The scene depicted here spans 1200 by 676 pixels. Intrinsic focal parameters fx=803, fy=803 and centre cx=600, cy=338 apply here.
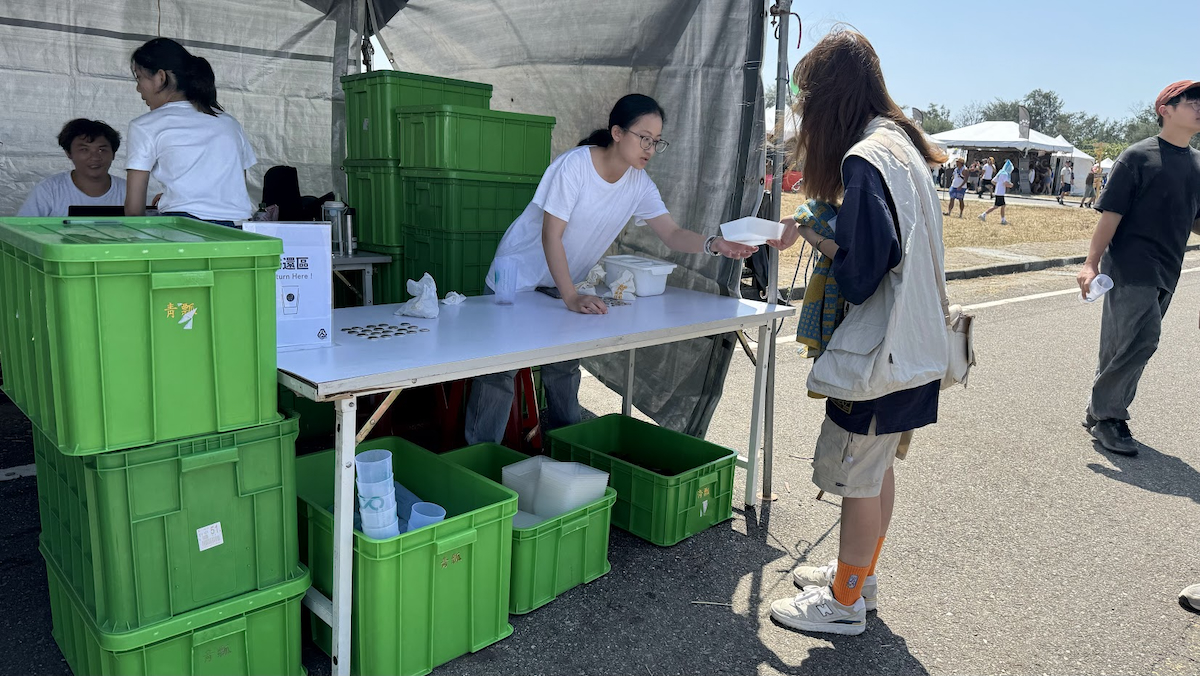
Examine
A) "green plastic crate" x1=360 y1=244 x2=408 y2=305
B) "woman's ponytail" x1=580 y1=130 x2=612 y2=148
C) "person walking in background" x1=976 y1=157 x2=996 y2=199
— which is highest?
"person walking in background" x1=976 y1=157 x2=996 y2=199

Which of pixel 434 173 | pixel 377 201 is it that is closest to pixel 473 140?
pixel 434 173

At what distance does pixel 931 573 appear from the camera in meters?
3.04

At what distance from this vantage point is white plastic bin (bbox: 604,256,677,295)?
352 cm

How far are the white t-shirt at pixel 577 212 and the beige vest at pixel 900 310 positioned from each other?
1200 mm

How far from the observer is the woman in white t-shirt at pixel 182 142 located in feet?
9.62

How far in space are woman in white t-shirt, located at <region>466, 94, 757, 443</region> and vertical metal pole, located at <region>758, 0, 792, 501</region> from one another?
0.69 feet

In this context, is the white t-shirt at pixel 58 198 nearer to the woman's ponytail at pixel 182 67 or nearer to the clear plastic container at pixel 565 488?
the woman's ponytail at pixel 182 67

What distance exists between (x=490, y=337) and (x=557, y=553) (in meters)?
0.76

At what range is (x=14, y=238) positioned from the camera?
186 centimetres

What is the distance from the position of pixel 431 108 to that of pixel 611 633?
8.42ft

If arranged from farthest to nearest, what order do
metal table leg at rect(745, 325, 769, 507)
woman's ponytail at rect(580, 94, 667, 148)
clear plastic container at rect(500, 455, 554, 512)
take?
metal table leg at rect(745, 325, 769, 507) → woman's ponytail at rect(580, 94, 667, 148) → clear plastic container at rect(500, 455, 554, 512)

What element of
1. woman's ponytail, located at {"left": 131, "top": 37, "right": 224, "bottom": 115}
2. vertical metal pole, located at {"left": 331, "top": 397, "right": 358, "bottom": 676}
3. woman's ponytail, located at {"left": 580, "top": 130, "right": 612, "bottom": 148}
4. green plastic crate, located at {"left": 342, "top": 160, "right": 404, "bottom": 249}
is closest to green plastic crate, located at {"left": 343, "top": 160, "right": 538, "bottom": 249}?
green plastic crate, located at {"left": 342, "top": 160, "right": 404, "bottom": 249}

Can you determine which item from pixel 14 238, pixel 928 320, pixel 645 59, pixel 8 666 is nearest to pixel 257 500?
pixel 14 238

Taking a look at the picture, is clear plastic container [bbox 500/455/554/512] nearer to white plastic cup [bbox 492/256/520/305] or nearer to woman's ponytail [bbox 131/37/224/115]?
white plastic cup [bbox 492/256/520/305]
